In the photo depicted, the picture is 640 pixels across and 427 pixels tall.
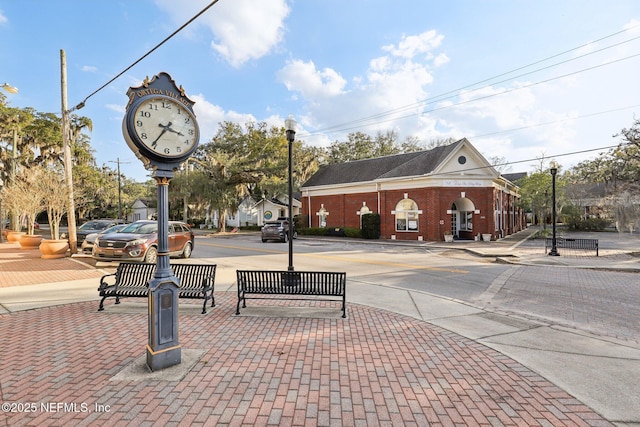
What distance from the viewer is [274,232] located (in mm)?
26156

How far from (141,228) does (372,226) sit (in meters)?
19.2

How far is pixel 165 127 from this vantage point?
4.41 meters

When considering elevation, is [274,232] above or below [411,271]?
above

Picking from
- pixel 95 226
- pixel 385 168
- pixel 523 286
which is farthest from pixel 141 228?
pixel 385 168

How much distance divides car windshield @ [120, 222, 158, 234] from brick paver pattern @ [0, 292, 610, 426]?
7.81 m

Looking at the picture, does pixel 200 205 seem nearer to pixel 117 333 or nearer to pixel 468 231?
pixel 468 231

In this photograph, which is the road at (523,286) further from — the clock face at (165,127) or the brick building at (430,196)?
the brick building at (430,196)

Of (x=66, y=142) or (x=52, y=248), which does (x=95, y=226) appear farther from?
(x=66, y=142)

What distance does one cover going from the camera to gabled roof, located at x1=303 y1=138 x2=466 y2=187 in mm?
26833

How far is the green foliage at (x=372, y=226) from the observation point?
28.6m

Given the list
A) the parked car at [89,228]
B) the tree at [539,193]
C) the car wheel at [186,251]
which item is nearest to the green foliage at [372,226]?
the tree at [539,193]

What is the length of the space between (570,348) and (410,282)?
529 cm

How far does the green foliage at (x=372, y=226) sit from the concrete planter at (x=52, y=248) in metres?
21.0

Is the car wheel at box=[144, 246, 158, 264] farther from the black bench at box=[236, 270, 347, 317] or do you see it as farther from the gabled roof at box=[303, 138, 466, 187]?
the gabled roof at box=[303, 138, 466, 187]
